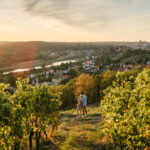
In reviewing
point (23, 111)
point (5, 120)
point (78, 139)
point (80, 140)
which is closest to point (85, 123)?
point (78, 139)

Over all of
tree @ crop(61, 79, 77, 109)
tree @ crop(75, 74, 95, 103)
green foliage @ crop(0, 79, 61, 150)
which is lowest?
tree @ crop(61, 79, 77, 109)

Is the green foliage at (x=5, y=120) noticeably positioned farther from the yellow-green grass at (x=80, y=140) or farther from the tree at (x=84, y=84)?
the tree at (x=84, y=84)

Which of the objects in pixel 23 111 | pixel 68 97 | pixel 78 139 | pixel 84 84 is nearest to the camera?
pixel 23 111

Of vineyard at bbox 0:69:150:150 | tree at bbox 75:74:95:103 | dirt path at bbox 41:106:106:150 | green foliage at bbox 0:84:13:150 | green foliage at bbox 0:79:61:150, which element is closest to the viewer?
vineyard at bbox 0:69:150:150

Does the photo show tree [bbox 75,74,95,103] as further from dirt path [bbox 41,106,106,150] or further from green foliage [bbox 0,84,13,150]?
green foliage [bbox 0,84,13,150]

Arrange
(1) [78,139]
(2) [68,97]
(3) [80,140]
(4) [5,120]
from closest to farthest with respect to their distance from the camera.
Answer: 1. (4) [5,120]
2. (3) [80,140]
3. (1) [78,139]
4. (2) [68,97]

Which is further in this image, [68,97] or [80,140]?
[68,97]

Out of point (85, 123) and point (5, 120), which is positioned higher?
point (5, 120)

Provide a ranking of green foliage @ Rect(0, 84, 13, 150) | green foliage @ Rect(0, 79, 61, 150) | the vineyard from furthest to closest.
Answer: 1. green foliage @ Rect(0, 79, 61, 150)
2. green foliage @ Rect(0, 84, 13, 150)
3. the vineyard

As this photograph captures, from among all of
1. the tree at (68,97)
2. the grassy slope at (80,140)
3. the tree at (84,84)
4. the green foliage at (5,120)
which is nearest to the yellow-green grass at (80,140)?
the grassy slope at (80,140)

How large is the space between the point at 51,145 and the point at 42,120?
3.57m

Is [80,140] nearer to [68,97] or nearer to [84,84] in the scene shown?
[84,84]

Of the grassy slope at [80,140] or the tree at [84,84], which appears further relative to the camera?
the tree at [84,84]

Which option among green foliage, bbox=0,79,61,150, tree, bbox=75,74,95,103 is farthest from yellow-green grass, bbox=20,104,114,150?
tree, bbox=75,74,95,103
